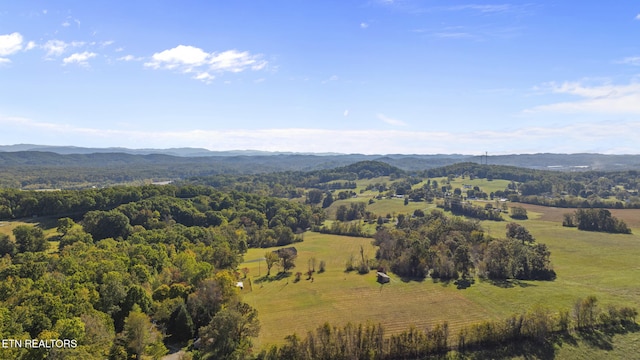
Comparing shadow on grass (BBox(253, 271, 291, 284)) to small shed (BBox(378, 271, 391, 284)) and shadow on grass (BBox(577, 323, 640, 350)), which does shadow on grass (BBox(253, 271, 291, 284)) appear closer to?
small shed (BBox(378, 271, 391, 284))

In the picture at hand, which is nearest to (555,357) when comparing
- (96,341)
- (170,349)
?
(170,349)

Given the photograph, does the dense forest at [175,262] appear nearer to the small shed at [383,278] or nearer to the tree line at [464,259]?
the tree line at [464,259]

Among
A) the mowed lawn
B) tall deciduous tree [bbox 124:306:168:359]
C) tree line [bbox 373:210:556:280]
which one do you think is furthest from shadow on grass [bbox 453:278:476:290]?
tall deciduous tree [bbox 124:306:168:359]

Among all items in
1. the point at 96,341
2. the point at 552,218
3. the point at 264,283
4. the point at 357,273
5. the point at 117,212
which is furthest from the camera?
the point at 552,218

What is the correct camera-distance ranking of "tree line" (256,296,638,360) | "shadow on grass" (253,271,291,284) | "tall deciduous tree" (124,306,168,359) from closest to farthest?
"tall deciduous tree" (124,306,168,359), "tree line" (256,296,638,360), "shadow on grass" (253,271,291,284)

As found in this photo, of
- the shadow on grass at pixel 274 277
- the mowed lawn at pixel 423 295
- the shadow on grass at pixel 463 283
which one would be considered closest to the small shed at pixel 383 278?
the mowed lawn at pixel 423 295

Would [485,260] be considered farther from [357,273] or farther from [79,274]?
[79,274]

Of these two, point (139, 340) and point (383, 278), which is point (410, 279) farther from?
point (139, 340)

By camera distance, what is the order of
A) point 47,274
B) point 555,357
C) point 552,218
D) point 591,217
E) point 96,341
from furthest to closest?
point 552,218 < point 591,217 < point 47,274 < point 555,357 < point 96,341
